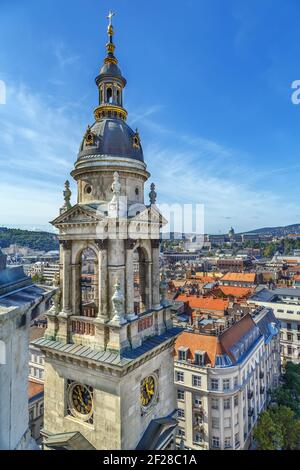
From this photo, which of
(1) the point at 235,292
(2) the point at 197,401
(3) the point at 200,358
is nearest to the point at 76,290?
(3) the point at 200,358

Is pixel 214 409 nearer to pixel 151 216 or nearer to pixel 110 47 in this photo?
pixel 151 216

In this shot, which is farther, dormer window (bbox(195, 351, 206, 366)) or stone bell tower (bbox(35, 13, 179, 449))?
dormer window (bbox(195, 351, 206, 366))

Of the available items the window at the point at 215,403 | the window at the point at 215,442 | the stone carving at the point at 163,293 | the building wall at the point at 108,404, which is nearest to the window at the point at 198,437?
the window at the point at 215,442

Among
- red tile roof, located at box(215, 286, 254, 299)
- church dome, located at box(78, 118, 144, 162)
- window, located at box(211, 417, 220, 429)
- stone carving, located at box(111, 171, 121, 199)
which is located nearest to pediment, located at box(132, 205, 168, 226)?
stone carving, located at box(111, 171, 121, 199)

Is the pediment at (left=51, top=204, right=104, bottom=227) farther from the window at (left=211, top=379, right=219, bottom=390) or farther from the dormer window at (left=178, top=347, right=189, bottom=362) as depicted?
the window at (left=211, top=379, right=219, bottom=390)

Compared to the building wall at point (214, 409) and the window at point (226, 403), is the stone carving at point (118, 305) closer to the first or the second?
the building wall at point (214, 409)
